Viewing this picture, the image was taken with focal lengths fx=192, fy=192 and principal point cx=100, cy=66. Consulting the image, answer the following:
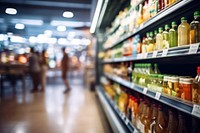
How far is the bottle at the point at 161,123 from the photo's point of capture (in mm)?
1442

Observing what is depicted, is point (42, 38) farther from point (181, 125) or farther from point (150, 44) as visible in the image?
point (181, 125)

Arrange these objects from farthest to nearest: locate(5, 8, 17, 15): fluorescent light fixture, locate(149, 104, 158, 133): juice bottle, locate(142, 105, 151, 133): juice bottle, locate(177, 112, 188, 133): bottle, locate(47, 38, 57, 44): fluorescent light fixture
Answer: locate(47, 38, 57, 44): fluorescent light fixture
locate(5, 8, 17, 15): fluorescent light fixture
locate(142, 105, 151, 133): juice bottle
locate(149, 104, 158, 133): juice bottle
locate(177, 112, 188, 133): bottle

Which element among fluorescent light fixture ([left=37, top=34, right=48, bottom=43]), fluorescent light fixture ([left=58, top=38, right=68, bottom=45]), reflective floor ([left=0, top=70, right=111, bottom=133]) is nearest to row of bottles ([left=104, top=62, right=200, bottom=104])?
reflective floor ([left=0, top=70, right=111, bottom=133])

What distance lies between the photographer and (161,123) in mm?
1470

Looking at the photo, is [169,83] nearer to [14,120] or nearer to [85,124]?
[85,124]

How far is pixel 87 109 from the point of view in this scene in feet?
13.9

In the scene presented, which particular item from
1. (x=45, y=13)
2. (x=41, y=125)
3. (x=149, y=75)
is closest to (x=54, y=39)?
(x=45, y=13)

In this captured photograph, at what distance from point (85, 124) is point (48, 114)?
104 cm

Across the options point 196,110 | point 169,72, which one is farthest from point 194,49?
point 169,72

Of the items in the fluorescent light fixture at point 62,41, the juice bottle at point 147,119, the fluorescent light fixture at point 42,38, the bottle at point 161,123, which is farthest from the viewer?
→ the fluorescent light fixture at point 62,41

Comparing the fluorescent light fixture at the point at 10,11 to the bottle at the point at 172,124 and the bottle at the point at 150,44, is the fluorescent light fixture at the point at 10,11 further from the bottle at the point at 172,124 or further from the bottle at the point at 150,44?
the bottle at the point at 172,124

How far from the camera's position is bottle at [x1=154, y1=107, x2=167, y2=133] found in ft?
4.73

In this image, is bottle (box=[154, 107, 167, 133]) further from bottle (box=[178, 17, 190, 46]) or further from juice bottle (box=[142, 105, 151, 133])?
bottle (box=[178, 17, 190, 46])

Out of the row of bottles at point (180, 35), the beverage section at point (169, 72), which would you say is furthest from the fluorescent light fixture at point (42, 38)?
the row of bottles at point (180, 35)
